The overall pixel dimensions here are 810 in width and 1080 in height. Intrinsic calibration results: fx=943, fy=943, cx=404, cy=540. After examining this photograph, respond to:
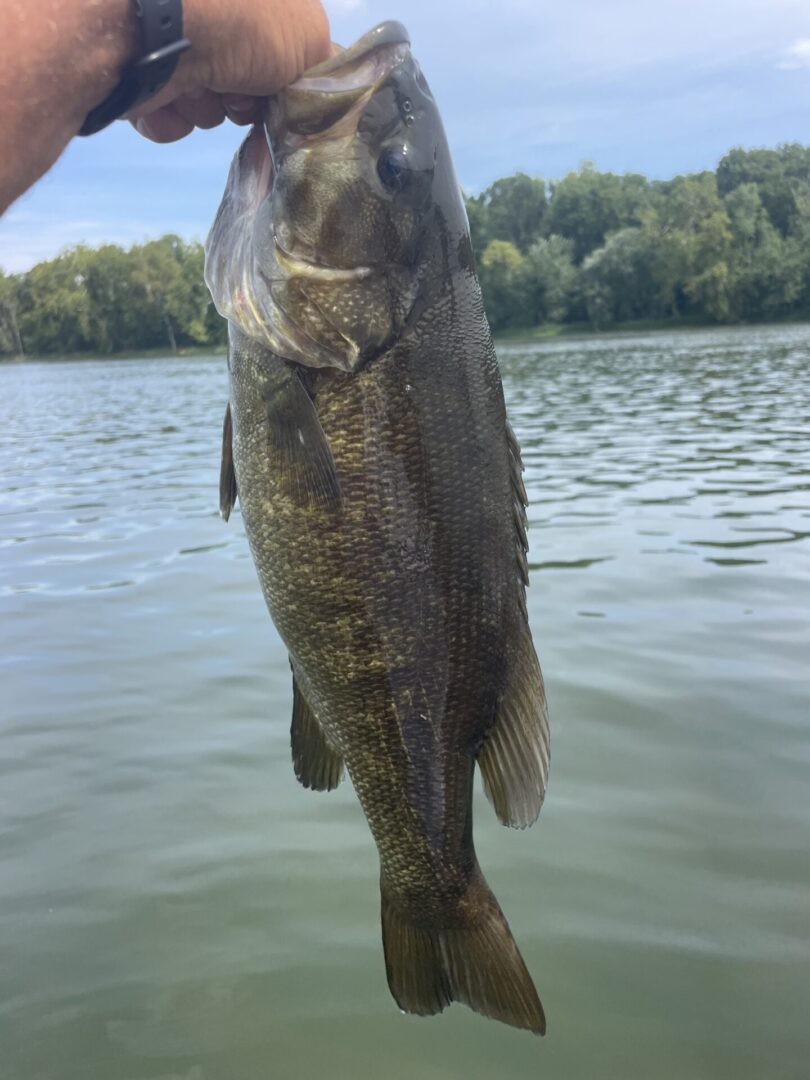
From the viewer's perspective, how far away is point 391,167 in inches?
86.7

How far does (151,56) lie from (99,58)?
0.10 m

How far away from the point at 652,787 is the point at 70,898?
9.43ft

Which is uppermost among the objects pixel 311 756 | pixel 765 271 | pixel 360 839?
pixel 765 271

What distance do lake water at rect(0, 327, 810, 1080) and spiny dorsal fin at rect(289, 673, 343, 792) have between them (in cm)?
137

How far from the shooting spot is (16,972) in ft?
12.2

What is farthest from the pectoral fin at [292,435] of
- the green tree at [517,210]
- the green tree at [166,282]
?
the green tree at [517,210]

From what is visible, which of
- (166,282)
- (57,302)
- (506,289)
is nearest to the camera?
(166,282)

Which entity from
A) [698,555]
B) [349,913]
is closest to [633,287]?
[698,555]

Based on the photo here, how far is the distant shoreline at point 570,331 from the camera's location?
74.4 m

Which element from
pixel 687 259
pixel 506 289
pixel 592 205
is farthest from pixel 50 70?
pixel 592 205

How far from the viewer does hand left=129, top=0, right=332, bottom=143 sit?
1956 millimetres

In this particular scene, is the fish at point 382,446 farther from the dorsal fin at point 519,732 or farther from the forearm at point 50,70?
the forearm at point 50,70

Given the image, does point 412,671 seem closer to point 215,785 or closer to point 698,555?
point 215,785

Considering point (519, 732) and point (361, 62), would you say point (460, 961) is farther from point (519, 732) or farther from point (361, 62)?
point (361, 62)
